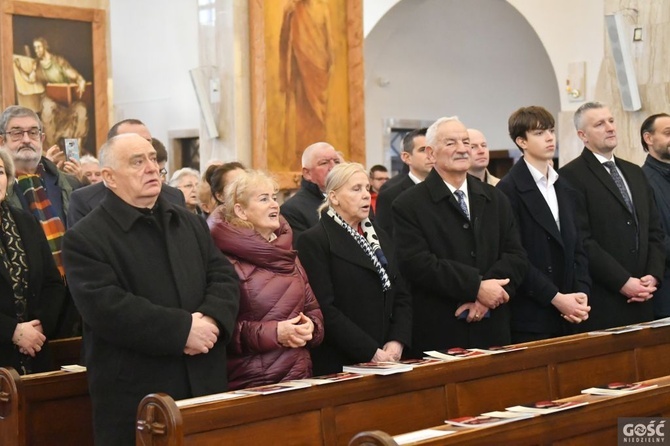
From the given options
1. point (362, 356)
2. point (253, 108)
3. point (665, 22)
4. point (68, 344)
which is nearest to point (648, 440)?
point (362, 356)

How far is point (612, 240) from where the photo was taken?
5977 millimetres

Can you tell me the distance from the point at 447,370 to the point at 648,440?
108 cm

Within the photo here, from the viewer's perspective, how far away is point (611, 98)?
10008 mm

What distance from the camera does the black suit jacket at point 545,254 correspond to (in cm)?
562

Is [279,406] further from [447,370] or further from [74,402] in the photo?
[74,402]

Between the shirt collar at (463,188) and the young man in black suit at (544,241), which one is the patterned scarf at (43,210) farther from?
the young man in black suit at (544,241)

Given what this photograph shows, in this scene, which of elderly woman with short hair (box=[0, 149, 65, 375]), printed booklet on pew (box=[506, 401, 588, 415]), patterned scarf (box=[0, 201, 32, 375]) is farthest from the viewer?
patterned scarf (box=[0, 201, 32, 375])

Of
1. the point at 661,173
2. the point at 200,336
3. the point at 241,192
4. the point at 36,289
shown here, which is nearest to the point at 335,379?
the point at 200,336

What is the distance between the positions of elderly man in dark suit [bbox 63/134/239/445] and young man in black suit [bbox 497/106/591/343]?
74.3 inches

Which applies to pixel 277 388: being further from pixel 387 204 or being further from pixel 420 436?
pixel 387 204

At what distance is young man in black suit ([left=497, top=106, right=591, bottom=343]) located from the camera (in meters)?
5.55

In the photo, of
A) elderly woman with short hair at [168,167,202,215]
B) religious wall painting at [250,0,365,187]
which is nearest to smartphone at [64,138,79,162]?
elderly woman with short hair at [168,167,202,215]

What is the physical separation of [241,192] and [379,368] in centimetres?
104

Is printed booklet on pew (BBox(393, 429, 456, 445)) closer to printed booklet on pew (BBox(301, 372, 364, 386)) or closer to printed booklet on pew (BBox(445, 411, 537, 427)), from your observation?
printed booklet on pew (BBox(445, 411, 537, 427))
